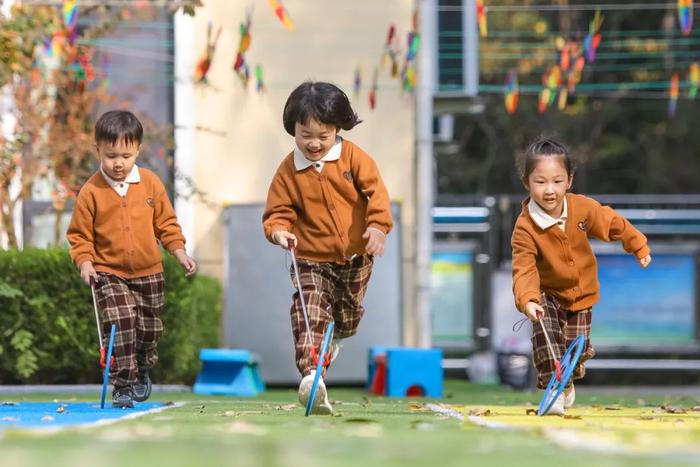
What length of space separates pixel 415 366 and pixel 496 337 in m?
8.20

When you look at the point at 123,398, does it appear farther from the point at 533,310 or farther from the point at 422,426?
the point at 422,426

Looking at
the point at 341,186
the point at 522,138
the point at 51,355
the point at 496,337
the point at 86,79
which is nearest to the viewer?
the point at 341,186

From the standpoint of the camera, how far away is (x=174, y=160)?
50.6 ft

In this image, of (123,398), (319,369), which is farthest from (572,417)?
(123,398)

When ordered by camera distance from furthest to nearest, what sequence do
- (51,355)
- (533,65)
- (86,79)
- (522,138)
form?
(522,138) < (533,65) < (86,79) < (51,355)

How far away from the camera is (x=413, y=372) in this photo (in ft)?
42.4

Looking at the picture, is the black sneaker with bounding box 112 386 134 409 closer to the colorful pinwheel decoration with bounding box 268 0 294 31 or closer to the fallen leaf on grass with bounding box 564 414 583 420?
the fallen leaf on grass with bounding box 564 414 583 420

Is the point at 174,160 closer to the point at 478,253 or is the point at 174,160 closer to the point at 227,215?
the point at 227,215

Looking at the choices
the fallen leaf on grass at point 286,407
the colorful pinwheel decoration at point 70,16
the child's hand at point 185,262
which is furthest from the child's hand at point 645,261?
the colorful pinwheel decoration at point 70,16

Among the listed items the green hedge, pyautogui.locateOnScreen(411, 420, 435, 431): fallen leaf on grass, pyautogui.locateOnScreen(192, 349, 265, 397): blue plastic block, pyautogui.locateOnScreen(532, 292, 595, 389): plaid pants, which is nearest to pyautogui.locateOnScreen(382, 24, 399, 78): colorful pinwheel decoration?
the green hedge

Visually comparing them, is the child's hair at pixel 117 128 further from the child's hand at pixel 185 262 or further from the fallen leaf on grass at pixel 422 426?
the fallen leaf on grass at pixel 422 426

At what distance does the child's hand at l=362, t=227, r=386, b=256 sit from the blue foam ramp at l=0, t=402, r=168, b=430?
4.65 feet

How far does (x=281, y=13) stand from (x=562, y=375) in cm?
689

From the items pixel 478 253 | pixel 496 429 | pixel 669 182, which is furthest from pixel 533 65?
pixel 496 429
